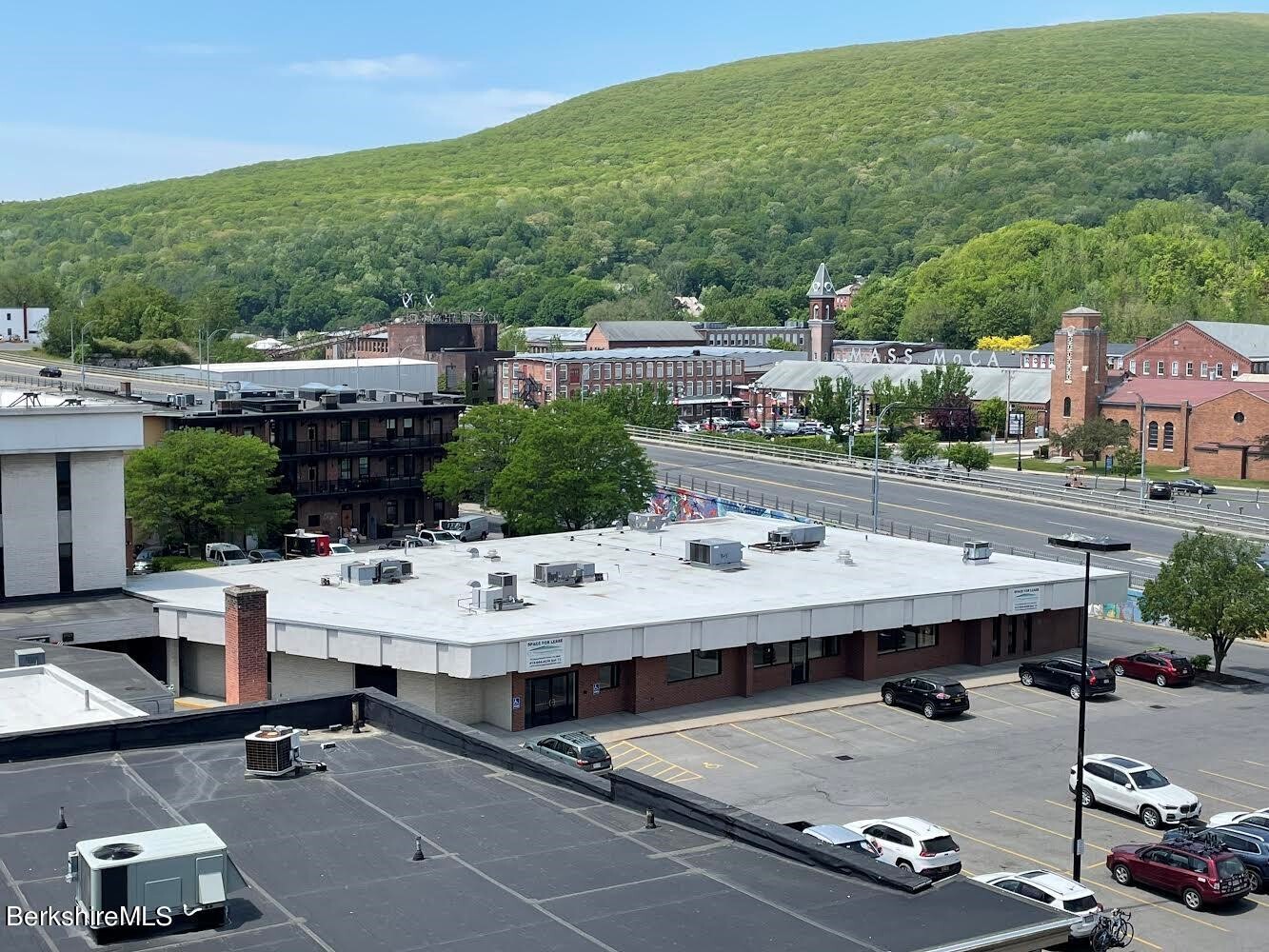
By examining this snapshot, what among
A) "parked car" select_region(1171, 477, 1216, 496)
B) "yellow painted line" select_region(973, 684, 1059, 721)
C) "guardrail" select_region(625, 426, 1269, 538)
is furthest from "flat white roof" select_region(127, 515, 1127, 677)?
"parked car" select_region(1171, 477, 1216, 496)

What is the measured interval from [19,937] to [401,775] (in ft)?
24.7

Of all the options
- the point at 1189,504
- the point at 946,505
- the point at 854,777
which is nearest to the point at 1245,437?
the point at 1189,504

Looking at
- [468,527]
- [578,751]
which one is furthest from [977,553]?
[468,527]

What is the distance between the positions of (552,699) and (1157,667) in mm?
19445

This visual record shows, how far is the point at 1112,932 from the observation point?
28.5 metres

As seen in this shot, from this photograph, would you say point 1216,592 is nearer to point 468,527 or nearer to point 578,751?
point 578,751

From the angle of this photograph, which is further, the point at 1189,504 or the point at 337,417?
the point at 1189,504

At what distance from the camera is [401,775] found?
23.6 metres

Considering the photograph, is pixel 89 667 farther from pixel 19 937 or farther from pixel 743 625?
pixel 19 937

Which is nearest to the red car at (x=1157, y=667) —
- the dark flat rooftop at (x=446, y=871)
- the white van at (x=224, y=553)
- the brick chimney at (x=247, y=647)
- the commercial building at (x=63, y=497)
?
the brick chimney at (x=247, y=647)

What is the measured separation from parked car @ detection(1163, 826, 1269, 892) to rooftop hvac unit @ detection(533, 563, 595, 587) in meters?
21.8

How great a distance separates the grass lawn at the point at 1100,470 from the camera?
349 ft

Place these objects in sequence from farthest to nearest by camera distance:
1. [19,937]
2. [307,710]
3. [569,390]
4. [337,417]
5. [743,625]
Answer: [569,390] → [337,417] → [743,625] → [307,710] → [19,937]

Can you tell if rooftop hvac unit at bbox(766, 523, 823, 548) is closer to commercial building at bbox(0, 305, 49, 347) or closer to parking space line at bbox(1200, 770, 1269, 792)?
parking space line at bbox(1200, 770, 1269, 792)
